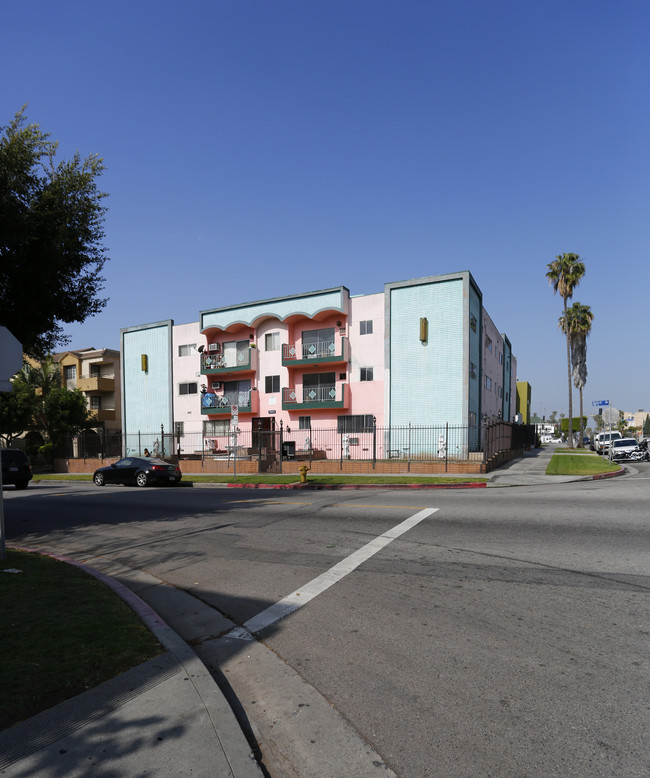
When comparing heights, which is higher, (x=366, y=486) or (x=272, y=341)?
(x=272, y=341)

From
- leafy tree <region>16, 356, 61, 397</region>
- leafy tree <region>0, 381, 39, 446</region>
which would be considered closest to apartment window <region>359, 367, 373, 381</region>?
leafy tree <region>16, 356, 61, 397</region>

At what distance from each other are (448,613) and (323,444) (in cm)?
2845

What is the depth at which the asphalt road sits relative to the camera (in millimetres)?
3170

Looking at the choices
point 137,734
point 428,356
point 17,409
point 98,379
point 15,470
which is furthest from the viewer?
point 98,379

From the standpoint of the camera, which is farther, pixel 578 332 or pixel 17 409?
pixel 578 332

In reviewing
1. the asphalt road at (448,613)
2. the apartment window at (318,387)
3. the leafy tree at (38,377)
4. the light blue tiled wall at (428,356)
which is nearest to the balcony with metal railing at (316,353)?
the apartment window at (318,387)

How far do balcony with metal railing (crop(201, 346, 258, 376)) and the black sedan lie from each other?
1435 cm

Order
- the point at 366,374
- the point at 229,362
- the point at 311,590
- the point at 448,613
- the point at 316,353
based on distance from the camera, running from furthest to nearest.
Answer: the point at 229,362
the point at 316,353
the point at 366,374
the point at 311,590
the point at 448,613

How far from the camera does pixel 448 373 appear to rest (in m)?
29.9

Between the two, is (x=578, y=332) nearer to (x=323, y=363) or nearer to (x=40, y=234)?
(x=323, y=363)

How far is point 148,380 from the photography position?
137 ft

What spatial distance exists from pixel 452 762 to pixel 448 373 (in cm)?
2785

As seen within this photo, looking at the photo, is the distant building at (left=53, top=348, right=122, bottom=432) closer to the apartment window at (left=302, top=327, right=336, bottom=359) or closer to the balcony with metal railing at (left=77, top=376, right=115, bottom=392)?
the balcony with metal railing at (left=77, top=376, right=115, bottom=392)

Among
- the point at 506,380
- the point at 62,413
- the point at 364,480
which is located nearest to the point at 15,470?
the point at 364,480
